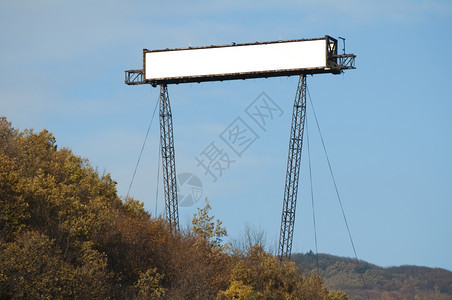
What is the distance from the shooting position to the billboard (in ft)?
169

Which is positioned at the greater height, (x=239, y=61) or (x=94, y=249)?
(x=239, y=61)

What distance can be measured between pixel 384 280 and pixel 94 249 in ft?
457

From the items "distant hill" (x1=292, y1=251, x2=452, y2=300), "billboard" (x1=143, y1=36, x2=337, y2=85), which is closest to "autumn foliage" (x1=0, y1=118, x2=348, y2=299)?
"billboard" (x1=143, y1=36, x2=337, y2=85)

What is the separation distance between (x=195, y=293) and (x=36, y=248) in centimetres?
1272

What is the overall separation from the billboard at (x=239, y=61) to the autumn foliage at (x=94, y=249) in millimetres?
9715

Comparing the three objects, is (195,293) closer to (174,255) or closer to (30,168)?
(174,255)

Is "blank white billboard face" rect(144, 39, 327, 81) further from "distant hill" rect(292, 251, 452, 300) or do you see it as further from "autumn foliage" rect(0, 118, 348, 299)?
"distant hill" rect(292, 251, 452, 300)

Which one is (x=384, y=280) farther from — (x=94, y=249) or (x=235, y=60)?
(x=94, y=249)

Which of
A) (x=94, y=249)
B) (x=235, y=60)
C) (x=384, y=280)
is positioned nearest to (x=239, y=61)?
(x=235, y=60)

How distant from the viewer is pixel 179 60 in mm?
55531

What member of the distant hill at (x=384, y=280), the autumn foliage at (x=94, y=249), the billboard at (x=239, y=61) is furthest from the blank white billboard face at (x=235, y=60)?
the distant hill at (x=384, y=280)

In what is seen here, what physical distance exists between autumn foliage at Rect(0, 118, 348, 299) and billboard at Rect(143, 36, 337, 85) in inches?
382

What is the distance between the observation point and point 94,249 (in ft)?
147

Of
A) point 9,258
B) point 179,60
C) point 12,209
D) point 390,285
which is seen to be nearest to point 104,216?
point 12,209
